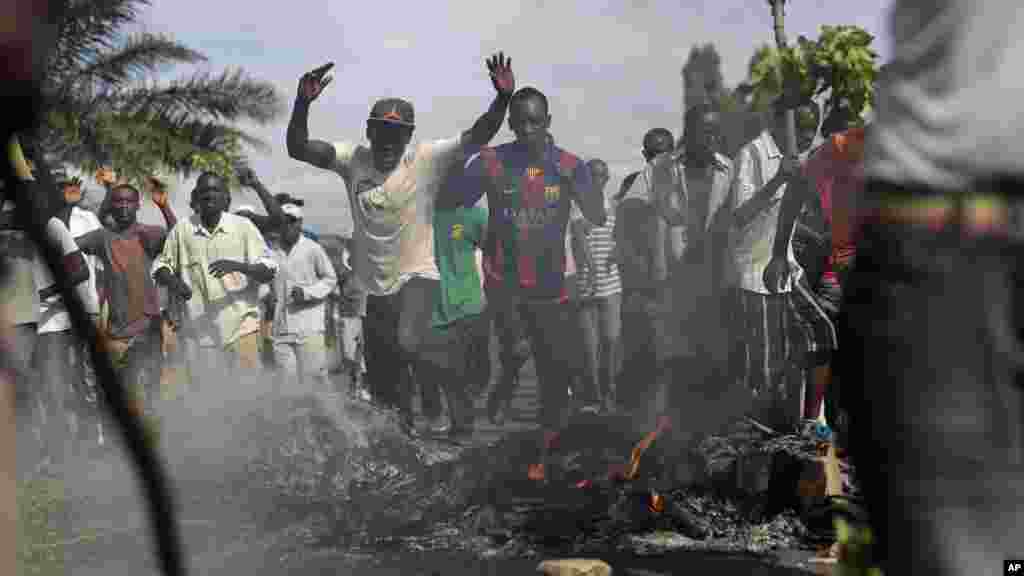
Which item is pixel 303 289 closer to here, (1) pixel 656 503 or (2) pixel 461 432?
(2) pixel 461 432

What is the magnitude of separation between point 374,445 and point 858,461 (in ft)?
20.8

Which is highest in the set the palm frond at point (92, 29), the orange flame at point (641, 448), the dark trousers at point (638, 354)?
the palm frond at point (92, 29)

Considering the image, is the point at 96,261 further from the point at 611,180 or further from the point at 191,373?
the point at 611,180

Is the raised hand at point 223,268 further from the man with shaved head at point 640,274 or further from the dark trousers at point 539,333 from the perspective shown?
the man with shaved head at point 640,274

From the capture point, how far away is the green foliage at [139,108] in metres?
16.7

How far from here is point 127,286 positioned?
10477 millimetres

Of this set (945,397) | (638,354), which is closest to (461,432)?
(638,354)

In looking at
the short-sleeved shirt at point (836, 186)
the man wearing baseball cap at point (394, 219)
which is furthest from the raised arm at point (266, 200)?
the short-sleeved shirt at point (836, 186)

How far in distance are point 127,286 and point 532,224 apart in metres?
3.37

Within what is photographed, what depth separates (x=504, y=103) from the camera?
831 centimetres

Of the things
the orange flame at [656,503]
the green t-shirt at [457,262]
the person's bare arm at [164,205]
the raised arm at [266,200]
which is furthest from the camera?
the person's bare arm at [164,205]

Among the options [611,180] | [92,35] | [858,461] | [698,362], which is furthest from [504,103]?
[92,35]

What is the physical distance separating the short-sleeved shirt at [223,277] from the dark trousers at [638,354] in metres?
2.55

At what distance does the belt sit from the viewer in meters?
1.55
